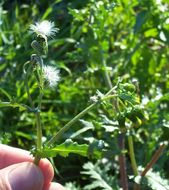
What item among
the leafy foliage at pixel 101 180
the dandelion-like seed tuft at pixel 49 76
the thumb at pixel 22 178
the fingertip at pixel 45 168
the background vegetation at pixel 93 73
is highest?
the background vegetation at pixel 93 73

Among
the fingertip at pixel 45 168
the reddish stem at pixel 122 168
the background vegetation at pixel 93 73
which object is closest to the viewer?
the fingertip at pixel 45 168

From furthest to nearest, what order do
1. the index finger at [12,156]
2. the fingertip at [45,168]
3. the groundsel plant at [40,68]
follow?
1. the index finger at [12,156]
2. the fingertip at [45,168]
3. the groundsel plant at [40,68]

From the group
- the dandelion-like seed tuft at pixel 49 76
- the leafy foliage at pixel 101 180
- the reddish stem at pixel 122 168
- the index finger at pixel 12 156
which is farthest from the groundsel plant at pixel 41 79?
Result: the leafy foliage at pixel 101 180

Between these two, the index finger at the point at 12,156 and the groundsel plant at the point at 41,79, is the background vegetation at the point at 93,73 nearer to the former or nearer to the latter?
the index finger at the point at 12,156

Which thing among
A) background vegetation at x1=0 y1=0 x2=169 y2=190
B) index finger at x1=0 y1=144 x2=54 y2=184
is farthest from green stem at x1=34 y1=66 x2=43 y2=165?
background vegetation at x1=0 y1=0 x2=169 y2=190

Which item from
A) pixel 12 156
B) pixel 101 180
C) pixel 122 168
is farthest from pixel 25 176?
pixel 101 180

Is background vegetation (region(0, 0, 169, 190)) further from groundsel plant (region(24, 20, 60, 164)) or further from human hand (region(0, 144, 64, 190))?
groundsel plant (region(24, 20, 60, 164))

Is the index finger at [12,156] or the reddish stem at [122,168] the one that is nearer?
the index finger at [12,156]

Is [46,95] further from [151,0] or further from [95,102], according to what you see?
[95,102]
